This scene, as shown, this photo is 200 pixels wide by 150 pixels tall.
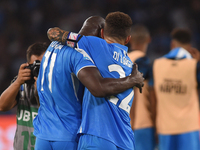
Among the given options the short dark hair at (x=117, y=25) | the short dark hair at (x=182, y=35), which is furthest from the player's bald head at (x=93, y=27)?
the short dark hair at (x=182, y=35)

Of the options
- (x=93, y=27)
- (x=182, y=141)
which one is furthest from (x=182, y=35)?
(x=93, y=27)

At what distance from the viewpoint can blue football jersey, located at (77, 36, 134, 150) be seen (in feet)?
7.97

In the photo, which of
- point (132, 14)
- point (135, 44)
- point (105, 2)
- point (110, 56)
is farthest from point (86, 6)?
point (110, 56)

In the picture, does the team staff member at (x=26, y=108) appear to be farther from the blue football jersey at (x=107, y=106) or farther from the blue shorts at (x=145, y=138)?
the blue shorts at (x=145, y=138)

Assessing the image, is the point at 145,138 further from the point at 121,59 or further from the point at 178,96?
the point at 121,59

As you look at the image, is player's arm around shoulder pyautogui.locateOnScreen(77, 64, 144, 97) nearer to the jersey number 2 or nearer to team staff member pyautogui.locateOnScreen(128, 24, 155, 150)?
the jersey number 2

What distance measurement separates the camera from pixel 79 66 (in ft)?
7.76

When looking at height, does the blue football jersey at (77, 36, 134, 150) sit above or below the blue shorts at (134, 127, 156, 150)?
above

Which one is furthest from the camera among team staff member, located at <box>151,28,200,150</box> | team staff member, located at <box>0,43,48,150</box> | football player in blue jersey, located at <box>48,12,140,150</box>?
team staff member, located at <box>151,28,200,150</box>

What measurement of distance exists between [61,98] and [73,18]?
360 inches

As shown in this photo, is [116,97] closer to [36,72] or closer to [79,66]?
[79,66]

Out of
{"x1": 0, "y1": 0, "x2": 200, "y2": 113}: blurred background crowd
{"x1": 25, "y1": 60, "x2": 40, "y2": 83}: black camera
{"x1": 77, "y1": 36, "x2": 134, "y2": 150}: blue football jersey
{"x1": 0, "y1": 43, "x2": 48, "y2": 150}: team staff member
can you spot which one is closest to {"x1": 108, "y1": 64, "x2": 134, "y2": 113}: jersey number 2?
{"x1": 77, "y1": 36, "x2": 134, "y2": 150}: blue football jersey

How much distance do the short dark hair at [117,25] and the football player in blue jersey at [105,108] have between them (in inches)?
5.2

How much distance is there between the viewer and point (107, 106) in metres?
2.46
